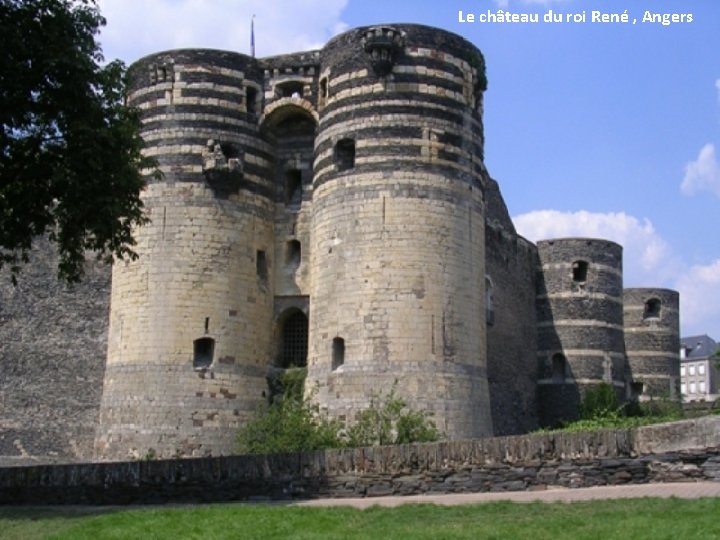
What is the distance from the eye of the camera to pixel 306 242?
3192 cm

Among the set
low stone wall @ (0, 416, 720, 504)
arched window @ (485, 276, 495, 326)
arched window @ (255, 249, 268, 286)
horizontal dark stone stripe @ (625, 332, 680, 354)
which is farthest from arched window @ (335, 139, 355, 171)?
horizontal dark stone stripe @ (625, 332, 680, 354)

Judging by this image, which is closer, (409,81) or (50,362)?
(409,81)

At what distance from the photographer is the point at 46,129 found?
19.5 meters

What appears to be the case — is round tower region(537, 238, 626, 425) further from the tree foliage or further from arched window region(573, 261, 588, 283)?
the tree foliage

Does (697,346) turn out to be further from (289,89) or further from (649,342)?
(289,89)

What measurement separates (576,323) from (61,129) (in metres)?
28.5

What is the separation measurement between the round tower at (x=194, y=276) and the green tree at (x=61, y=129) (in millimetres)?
9777

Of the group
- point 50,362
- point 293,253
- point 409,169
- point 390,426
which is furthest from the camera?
point 50,362

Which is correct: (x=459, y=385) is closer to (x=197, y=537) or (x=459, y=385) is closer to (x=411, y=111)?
(x=411, y=111)

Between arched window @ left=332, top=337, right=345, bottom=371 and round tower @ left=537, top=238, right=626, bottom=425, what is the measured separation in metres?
15.7

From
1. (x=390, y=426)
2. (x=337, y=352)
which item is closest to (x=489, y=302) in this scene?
(x=337, y=352)

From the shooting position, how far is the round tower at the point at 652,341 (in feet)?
164

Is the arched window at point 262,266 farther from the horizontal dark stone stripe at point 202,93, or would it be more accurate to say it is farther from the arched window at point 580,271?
the arched window at point 580,271

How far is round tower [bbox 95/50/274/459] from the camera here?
29.8m
